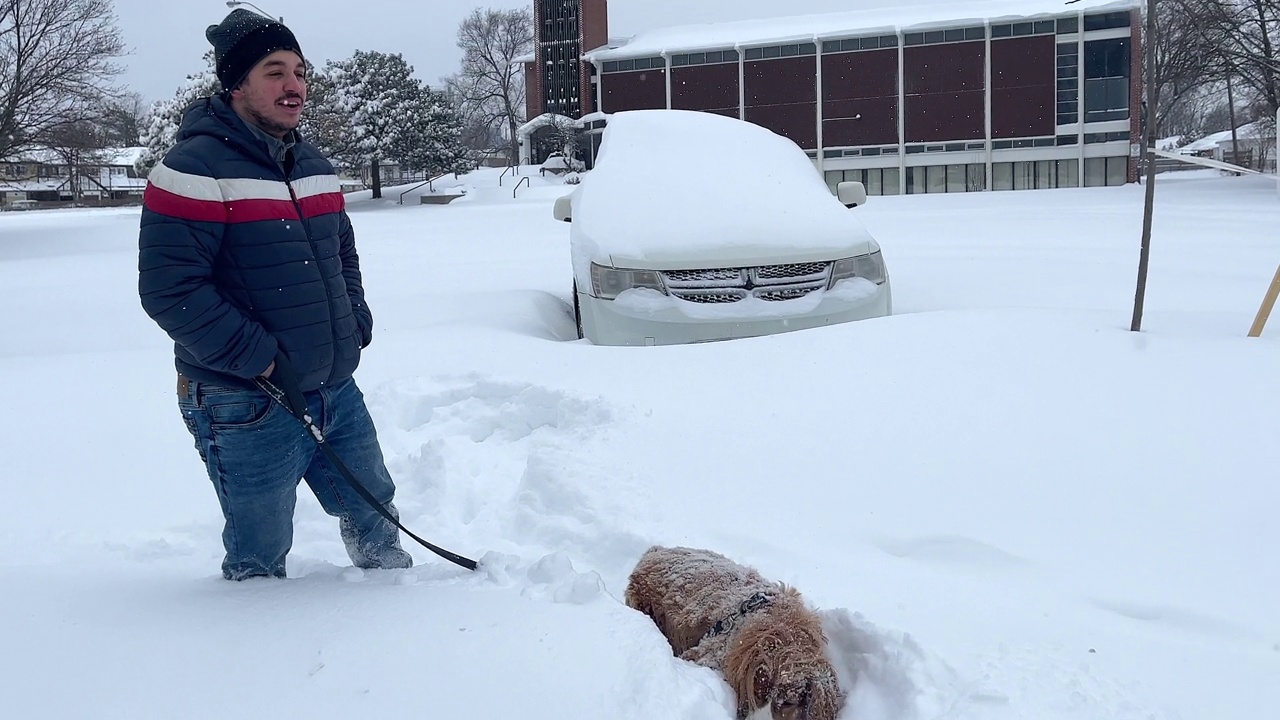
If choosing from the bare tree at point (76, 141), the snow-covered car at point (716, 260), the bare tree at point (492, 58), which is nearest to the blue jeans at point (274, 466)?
the snow-covered car at point (716, 260)

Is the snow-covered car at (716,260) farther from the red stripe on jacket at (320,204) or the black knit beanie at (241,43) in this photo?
the black knit beanie at (241,43)

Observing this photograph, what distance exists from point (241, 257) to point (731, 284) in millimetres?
3511

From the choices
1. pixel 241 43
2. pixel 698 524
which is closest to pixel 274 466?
pixel 241 43

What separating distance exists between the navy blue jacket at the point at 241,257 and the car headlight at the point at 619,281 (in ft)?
9.76

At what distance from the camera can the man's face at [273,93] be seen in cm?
263

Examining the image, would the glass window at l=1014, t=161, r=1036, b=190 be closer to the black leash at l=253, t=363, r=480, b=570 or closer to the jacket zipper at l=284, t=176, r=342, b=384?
the black leash at l=253, t=363, r=480, b=570

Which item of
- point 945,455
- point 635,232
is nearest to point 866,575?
point 945,455

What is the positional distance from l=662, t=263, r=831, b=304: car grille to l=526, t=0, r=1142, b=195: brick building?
3400 cm

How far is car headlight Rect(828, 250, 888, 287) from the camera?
5.90 m

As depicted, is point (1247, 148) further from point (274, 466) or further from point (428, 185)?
point (274, 466)

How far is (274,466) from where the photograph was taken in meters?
2.72

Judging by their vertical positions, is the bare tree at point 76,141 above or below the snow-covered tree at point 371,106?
below

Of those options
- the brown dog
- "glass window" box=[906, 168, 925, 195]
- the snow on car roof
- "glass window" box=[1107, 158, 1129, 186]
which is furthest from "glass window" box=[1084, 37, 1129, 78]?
the brown dog

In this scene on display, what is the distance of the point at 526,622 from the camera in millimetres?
2385
